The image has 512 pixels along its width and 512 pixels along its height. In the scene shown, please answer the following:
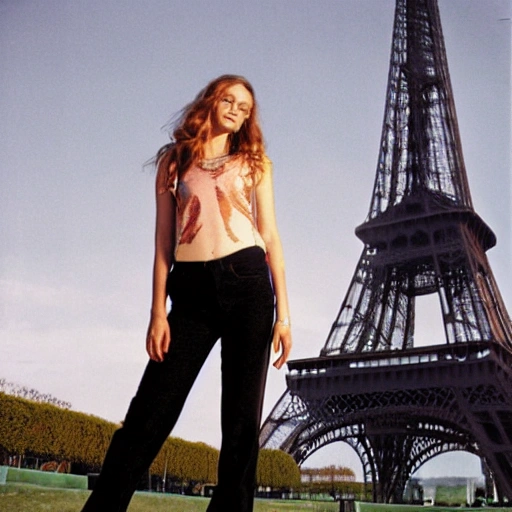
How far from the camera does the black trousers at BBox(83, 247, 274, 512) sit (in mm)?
2383

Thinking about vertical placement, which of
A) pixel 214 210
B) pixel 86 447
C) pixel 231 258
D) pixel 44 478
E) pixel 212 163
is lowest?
pixel 44 478

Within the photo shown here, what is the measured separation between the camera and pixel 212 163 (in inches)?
112

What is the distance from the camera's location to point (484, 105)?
4.74 m

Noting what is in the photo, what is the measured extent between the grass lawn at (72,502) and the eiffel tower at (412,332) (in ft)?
1.91

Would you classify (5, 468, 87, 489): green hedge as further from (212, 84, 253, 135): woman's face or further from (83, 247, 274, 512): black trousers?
(212, 84, 253, 135): woman's face

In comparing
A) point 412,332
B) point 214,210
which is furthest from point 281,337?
point 412,332

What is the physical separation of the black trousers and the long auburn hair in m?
0.43

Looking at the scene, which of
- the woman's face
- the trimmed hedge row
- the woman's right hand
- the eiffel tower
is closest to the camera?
the woman's right hand

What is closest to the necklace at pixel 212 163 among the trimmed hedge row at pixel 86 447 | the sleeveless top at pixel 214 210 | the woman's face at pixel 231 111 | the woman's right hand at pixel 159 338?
the sleeveless top at pixel 214 210

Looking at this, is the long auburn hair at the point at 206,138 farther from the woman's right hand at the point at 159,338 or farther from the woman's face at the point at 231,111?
the woman's right hand at the point at 159,338

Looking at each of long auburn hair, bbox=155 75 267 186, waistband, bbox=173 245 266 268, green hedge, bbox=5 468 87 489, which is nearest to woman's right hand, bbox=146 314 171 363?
waistband, bbox=173 245 266 268

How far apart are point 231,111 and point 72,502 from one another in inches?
73.3

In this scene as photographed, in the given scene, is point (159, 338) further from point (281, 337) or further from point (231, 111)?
point (231, 111)

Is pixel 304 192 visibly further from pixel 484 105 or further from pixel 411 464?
pixel 411 464
